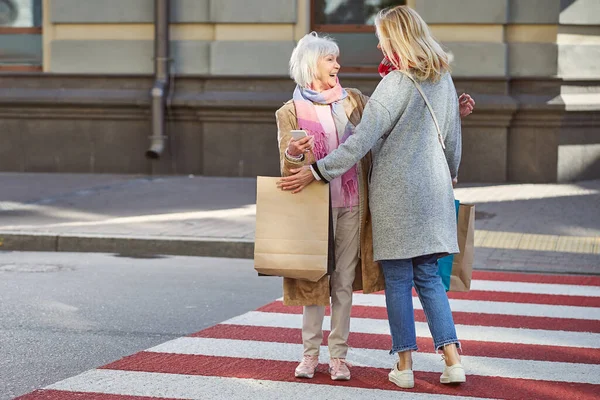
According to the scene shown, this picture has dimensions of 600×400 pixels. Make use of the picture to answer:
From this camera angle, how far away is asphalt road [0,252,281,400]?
240 inches

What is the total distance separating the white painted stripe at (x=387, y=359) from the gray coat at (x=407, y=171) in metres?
0.81

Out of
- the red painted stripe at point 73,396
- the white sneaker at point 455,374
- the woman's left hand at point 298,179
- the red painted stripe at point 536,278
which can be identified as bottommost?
the red painted stripe at point 536,278

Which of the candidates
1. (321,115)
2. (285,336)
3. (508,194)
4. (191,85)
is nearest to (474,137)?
(508,194)

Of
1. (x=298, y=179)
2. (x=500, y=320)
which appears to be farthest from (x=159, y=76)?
(x=298, y=179)

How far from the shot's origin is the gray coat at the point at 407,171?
5336 millimetres

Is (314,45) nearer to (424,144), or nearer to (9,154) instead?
(424,144)

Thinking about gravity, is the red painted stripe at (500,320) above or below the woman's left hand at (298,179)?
below

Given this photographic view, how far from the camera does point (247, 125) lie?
615 inches

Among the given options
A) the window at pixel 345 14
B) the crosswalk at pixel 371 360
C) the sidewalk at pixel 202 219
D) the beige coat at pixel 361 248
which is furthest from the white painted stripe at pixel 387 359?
the window at pixel 345 14

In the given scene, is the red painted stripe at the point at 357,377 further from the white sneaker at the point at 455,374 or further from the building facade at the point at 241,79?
the building facade at the point at 241,79

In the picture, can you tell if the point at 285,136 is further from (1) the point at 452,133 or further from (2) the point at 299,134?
(1) the point at 452,133

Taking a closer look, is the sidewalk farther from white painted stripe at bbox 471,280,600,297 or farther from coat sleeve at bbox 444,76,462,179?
coat sleeve at bbox 444,76,462,179

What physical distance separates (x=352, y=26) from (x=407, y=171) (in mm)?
10795

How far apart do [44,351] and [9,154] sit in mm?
10640
